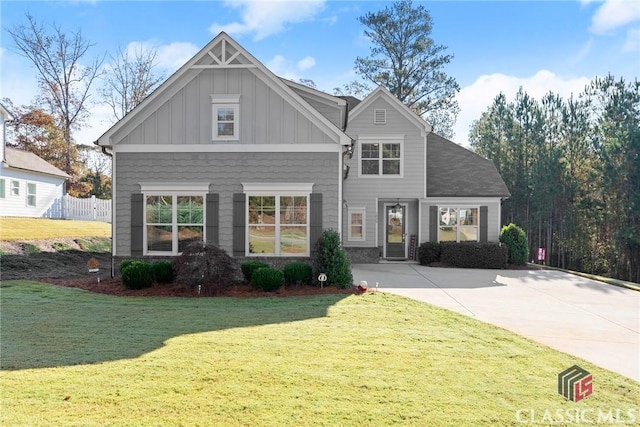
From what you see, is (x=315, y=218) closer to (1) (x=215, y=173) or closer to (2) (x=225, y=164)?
(2) (x=225, y=164)

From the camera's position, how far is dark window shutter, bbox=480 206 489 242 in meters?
17.7

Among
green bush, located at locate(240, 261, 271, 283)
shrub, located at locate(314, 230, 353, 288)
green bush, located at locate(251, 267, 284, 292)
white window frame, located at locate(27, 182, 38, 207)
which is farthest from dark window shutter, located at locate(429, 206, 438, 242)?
white window frame, located at locate(27, 182, 38, 207)

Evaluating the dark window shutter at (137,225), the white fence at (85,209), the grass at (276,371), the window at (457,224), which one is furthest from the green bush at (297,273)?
the white fence at (85,209)

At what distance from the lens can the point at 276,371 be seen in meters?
4.54

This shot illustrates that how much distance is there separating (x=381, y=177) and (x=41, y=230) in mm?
16241

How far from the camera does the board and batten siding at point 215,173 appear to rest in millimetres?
11766

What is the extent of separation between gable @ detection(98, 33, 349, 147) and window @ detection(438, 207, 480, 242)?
8.68 meters

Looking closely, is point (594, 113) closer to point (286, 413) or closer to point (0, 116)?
point (286, 413)

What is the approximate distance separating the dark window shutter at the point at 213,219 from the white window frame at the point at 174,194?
0.10 m

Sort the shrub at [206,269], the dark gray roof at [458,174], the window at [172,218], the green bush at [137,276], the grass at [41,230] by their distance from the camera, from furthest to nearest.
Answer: the dark gray roof at [458,174], the grass at [41,230], the window at [172,218], the green bush at [137,276], the shrub at [206,269]

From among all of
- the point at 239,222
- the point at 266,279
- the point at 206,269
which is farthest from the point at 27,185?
the point at 266,279

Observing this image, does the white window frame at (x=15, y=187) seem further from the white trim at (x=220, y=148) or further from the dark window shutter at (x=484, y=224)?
the dark window shutter at (x=484, y=224)

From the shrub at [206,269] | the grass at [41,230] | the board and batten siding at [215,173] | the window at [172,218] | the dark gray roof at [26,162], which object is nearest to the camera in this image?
the shrub at [206,269]

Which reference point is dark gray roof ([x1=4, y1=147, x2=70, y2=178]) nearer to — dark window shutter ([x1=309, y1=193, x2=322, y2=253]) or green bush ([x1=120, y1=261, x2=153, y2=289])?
green bush ([x1=120, y1=261, x2=153, y2=289])
